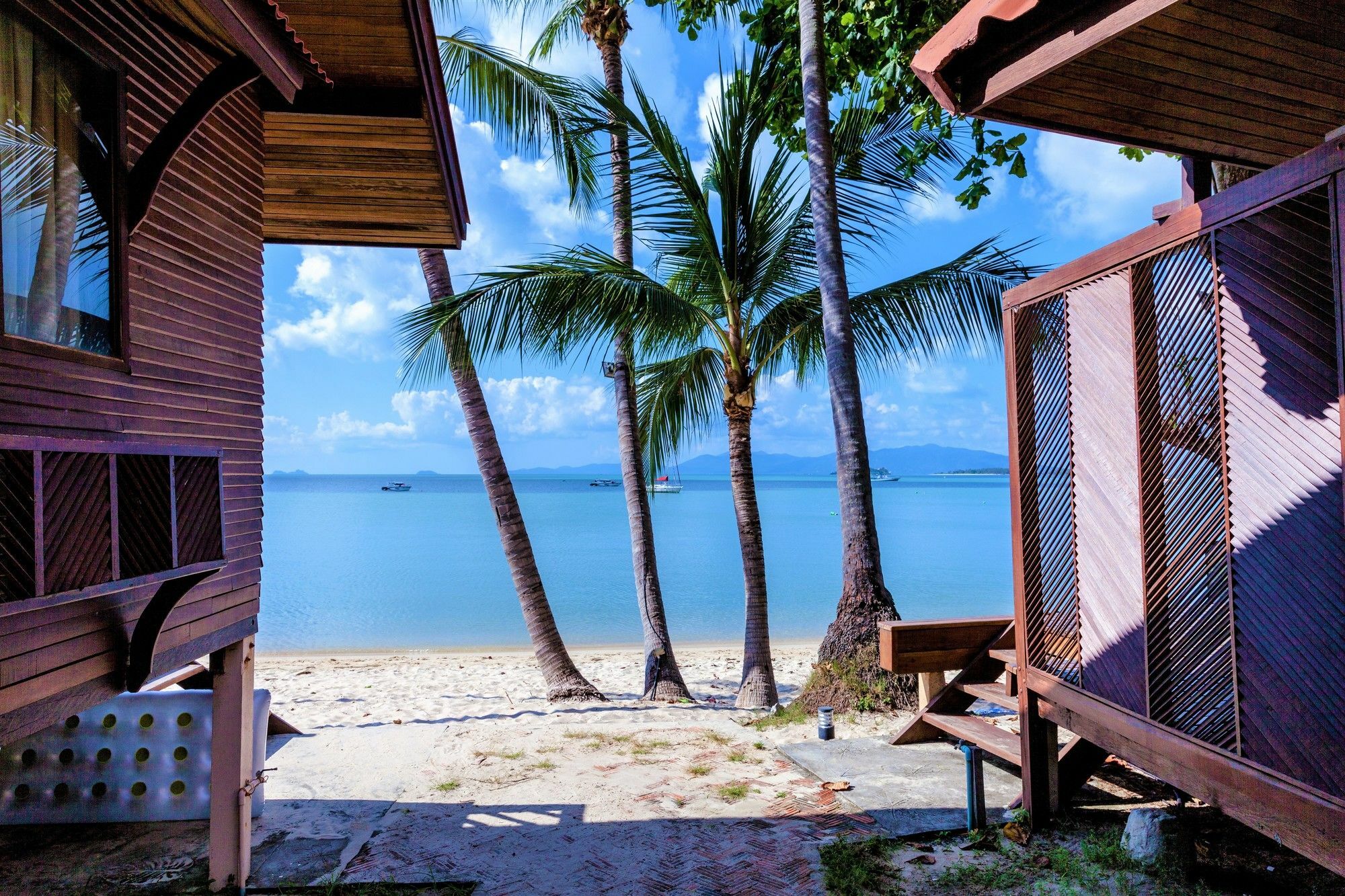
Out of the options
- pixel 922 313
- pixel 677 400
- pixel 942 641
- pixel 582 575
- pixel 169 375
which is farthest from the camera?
pixel 582 575

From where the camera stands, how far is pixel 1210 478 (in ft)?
10.5

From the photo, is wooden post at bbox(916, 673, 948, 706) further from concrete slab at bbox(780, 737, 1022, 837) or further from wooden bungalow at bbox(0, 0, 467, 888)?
wooden bungalow at bbox(0, 0, 467, 888)

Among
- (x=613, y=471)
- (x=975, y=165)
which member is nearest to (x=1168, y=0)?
(x=975, y=165)

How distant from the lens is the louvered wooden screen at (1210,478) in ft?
9.00

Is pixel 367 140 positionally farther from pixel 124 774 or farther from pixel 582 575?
A: pixel 582 575

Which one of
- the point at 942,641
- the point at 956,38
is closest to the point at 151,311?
the point at 956,38

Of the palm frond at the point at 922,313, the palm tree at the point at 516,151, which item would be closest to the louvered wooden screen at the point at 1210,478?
the palm frond at the point at 922,313

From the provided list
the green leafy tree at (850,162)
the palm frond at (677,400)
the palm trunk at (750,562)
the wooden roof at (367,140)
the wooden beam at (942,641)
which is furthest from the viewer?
the palm frond at (677,400)

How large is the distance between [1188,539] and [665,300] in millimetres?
5237

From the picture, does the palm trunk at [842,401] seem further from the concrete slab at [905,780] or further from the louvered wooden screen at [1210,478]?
the louvered wooden screen at [1210,478]

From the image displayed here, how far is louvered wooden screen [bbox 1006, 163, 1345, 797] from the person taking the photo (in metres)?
2.74

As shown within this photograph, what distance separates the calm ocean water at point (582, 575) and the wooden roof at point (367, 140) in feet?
45.0

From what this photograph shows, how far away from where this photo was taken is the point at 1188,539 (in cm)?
329

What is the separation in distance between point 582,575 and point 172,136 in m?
28.0
